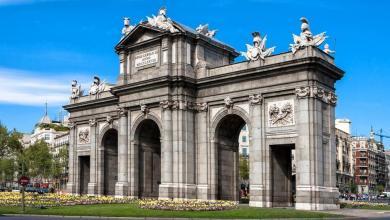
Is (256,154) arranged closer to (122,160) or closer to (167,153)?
(167,153)

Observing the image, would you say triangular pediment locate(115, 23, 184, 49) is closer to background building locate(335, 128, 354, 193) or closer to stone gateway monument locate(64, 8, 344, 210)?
stone gateway monument locate(64, 8, 344, 210)

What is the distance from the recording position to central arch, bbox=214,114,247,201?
53844 millimetres

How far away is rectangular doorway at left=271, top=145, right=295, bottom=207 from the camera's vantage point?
4919cm

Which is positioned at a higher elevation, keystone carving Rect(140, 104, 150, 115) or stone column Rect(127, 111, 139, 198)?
keystone carving Rect(140, 104, 150, 115)

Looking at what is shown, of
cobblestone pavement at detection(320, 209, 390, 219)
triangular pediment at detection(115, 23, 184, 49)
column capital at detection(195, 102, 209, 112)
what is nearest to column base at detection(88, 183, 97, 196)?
triangular pediment at detection(115, 23, 184, 49)

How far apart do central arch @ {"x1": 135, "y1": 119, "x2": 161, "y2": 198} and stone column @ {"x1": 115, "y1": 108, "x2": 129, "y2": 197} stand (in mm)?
1419

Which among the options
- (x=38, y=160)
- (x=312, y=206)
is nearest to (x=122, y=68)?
(x=312, y=206)

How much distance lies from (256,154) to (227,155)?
250 inches

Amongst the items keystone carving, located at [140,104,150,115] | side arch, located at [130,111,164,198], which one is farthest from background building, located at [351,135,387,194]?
keystone carving, located at [140,104,150,115]

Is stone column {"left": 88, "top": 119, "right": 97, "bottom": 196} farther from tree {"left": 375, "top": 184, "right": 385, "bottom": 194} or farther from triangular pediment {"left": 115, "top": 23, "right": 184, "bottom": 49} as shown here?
tree {"left": 375, "top": 184, "right": 385, "bottom": 194}

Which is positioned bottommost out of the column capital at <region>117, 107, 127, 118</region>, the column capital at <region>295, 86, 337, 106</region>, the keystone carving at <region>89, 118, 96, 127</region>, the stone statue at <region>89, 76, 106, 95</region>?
the keystone carving at <region>89, 118, 96, 127</region>

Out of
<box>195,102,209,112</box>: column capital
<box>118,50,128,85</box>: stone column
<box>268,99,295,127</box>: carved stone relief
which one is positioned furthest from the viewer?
<box>118,50,128,85</box>: stone column

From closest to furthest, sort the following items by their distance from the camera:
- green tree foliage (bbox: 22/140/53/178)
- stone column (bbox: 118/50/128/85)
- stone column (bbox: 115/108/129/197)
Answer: stone column (bbox: 115/108/129/197) → stone column (bbox: 118/50/128/85) → green tree foliage (bbox: 22/140/53/178)

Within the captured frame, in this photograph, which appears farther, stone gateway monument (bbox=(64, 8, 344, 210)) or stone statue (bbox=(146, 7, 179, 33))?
stone statue (bbox=(146, 7, 179, 33))
